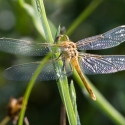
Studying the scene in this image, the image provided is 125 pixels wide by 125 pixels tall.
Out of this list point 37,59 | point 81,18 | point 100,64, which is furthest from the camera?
point 37,59

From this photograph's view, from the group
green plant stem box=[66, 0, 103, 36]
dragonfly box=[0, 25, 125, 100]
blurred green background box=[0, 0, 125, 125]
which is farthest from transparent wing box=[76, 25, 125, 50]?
blurred green background box=[0, 0, 125, 125]

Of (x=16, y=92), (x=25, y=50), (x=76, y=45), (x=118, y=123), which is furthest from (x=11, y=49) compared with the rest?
(x=16, y=92)

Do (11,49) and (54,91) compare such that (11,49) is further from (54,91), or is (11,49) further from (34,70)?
(54,91)

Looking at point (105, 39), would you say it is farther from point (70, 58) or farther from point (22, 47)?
point (22, 47)

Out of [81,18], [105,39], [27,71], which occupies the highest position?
[81,18]

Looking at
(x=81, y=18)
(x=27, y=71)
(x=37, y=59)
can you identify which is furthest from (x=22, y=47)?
(x=37, y=59)

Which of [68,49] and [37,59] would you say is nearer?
[68,49]
